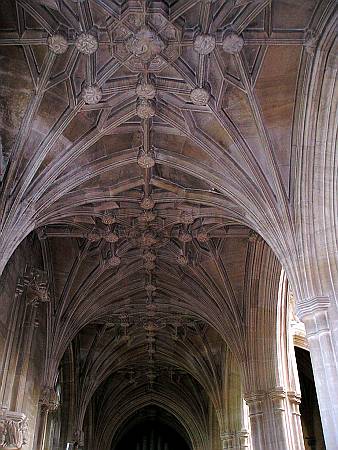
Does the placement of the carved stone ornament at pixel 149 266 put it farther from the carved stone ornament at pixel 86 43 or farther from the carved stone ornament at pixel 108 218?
the carved stone ornament at pixel 86 43

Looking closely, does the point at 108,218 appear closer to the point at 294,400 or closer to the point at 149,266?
the point at 149,266

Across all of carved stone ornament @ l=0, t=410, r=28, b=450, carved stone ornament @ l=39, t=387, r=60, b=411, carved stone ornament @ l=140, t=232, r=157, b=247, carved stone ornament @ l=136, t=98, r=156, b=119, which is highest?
carved stone ornament @ l=136, t=98, r=156, b=119

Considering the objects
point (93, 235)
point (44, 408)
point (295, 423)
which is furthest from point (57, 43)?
point (295, 423)

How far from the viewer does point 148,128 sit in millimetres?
12570

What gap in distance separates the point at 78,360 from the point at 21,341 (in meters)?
8.53

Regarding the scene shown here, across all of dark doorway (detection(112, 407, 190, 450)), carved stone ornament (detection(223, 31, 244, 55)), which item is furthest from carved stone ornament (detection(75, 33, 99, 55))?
dark doorway (detection(112, 407, 190, 450))

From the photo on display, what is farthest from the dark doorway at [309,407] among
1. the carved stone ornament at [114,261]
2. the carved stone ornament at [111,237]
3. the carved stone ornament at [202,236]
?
the carved stone ornament at [111,237]

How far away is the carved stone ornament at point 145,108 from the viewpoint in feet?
39.0

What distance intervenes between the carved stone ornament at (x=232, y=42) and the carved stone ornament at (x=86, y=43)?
98.3 inches

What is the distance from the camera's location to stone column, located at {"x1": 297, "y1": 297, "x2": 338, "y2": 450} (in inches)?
357

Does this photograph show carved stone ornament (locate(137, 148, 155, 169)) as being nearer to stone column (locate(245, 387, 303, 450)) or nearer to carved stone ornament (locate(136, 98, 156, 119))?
carved stone ornament (locate(136, 98, 156, 119))

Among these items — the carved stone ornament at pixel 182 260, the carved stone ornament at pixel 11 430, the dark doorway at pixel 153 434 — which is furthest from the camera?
the dark doorway at pixel 153 434

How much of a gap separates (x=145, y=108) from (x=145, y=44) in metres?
1.61

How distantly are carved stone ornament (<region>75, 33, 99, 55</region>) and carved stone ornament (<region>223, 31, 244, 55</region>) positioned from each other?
2498 mm
